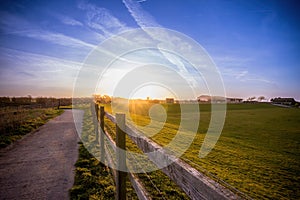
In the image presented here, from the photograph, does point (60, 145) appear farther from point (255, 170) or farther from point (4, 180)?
point (255, 170)

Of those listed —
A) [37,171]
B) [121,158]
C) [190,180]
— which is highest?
[190,180]

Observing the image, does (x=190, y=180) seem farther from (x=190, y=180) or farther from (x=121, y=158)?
(x=121, y=158)

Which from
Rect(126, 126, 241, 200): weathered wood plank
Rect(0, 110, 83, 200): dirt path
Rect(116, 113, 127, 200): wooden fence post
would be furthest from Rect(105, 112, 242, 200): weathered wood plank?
Rect(0, 110, 83, 200): dirt path

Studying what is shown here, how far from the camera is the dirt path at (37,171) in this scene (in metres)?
4.10

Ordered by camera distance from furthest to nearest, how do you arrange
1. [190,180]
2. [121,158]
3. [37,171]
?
[37,171], [121,158], [190,180]

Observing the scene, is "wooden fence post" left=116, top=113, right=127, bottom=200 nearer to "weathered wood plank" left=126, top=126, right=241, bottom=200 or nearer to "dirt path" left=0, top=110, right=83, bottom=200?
"weathered wood plank" left=126, top=126, right=241, bottom=200

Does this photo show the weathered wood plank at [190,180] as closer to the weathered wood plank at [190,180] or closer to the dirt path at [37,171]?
the weathered wood plank at [190,180]

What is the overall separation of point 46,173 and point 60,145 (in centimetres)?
322

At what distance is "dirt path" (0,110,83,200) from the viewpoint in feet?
13.4

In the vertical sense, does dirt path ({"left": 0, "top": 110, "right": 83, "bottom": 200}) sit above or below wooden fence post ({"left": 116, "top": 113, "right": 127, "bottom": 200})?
below

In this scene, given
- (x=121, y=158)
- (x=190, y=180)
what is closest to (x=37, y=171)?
(x=121, y=158)

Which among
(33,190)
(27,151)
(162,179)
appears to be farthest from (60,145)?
(162,179)

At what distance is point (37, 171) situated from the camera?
5.24m

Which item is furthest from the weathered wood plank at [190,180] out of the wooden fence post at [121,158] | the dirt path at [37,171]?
the dirt path at [37,171]
